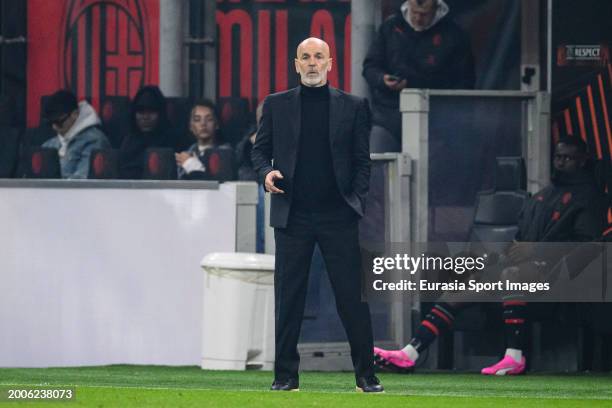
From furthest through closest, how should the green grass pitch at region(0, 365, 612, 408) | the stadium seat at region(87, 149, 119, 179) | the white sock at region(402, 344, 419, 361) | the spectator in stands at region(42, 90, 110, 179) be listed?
the spectator in stands at region(42, 90, 110, 179) → the stadium seat at region(87, 149, 119, 179) → the white sock at region(402, 344, 419, 361) → the green grass pitch at region(0, 365, 612, 408)

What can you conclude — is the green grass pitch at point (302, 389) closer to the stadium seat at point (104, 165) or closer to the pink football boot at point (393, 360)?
the pink football boot at point (393, 360)

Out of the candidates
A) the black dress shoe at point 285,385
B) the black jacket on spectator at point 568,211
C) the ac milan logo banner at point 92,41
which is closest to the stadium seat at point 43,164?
the ac milan logo banner at point 92,41

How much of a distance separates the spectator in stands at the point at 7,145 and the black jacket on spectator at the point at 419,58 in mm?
2740

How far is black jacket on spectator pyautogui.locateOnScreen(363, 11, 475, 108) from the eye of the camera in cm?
1321

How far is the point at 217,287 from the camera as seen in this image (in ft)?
39.3

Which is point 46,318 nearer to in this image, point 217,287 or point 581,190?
point 217,287

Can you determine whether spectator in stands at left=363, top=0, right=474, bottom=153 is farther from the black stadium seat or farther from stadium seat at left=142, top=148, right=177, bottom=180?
stadium seat at left=142, top=148, right=177, bottom=180

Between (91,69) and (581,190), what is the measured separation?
516cm

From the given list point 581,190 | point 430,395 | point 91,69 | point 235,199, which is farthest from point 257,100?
point 430,395

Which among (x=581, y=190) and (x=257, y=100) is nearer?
(x=581, y=190)

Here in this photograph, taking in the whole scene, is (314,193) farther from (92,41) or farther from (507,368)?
(92,41)

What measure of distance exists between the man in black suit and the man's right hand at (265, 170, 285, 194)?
6 cm

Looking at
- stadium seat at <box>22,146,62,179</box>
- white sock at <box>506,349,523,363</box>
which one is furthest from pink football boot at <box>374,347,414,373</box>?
stadium seat at <box>22,146,62,179</box>

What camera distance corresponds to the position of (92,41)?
50.6 ft
